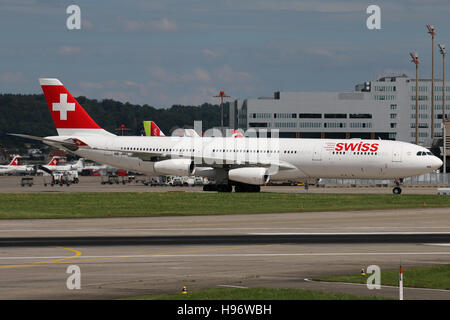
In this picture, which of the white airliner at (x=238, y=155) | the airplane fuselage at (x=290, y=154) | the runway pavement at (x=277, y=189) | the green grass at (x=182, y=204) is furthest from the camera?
the runway pavement at (x=277, y=189)

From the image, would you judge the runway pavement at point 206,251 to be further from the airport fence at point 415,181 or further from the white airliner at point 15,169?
the white airliner at point 15,169

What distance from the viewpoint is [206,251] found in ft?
100.0

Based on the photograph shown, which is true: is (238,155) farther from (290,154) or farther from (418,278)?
(418,278)

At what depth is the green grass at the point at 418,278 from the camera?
2189 centimetres

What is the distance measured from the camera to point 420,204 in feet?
192

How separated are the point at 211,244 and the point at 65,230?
9.97 m

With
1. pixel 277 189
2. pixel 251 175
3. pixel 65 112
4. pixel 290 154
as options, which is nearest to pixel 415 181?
pixel 277 189

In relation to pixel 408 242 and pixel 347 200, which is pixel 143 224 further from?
pixel 347 200

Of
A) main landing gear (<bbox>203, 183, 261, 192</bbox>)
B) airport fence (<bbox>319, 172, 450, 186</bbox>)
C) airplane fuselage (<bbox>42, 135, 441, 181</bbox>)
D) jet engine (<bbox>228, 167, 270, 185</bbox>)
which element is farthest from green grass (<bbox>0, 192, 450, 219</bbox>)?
airport fence (<bbox>319, 172, 450, 186</bbox>)

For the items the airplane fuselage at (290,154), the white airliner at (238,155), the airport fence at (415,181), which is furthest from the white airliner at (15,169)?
the airplane fuselage at (290,154)

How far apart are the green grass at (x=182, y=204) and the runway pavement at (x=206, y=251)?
14.3ft

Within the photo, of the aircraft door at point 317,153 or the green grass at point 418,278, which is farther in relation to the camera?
the aircraft door at point 317,153

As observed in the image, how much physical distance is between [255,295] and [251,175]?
4929 cm

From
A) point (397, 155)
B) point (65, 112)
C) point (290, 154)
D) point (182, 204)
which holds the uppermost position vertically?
point (65, 112)
